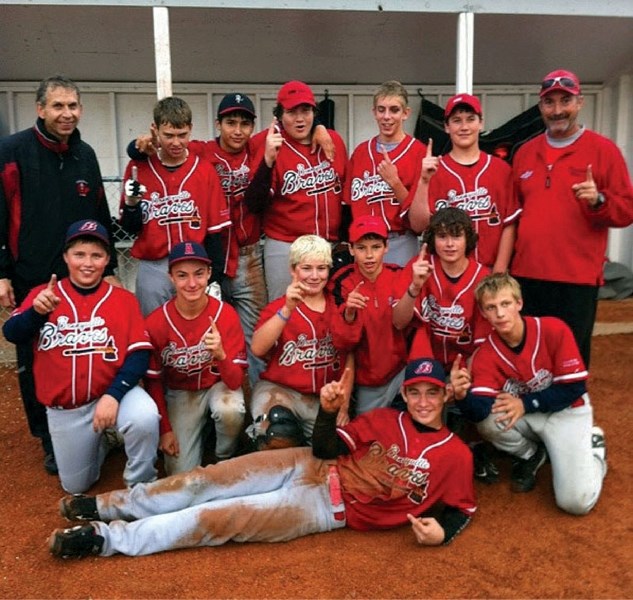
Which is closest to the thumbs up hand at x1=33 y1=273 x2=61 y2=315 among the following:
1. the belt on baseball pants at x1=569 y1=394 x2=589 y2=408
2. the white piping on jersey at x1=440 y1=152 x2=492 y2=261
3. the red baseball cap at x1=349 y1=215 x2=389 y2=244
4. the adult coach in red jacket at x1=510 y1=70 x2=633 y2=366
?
the red baseball cap at x1=349 y1=215 x2=389 y2=244

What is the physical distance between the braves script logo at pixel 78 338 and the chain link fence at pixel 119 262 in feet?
8.18

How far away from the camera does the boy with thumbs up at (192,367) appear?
3.36 m

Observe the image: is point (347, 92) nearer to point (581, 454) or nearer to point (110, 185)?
point (110, 185)

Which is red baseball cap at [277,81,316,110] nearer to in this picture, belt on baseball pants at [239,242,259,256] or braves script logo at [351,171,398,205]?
braves script logo at [351,171,398,205]

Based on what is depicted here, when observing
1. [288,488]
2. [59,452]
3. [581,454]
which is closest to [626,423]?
[581,454]

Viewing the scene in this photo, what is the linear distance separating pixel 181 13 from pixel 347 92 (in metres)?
2.28

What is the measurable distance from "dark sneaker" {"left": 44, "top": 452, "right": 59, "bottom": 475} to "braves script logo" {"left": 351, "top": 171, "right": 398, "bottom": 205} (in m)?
2.27

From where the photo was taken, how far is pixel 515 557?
109 inches

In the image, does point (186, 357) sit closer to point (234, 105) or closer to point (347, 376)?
point (347, 376)

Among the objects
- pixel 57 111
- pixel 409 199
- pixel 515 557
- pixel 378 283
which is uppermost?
pixel 57 111

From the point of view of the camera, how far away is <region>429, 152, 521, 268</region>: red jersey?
11.9ft

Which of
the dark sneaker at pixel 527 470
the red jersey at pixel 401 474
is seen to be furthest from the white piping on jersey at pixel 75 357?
the dark sneaker at pixel 527 470

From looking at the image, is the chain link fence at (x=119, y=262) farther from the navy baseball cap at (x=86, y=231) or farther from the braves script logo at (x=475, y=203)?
the braves script logo at (x=475, y=203)

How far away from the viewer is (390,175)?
3707 millimetres
